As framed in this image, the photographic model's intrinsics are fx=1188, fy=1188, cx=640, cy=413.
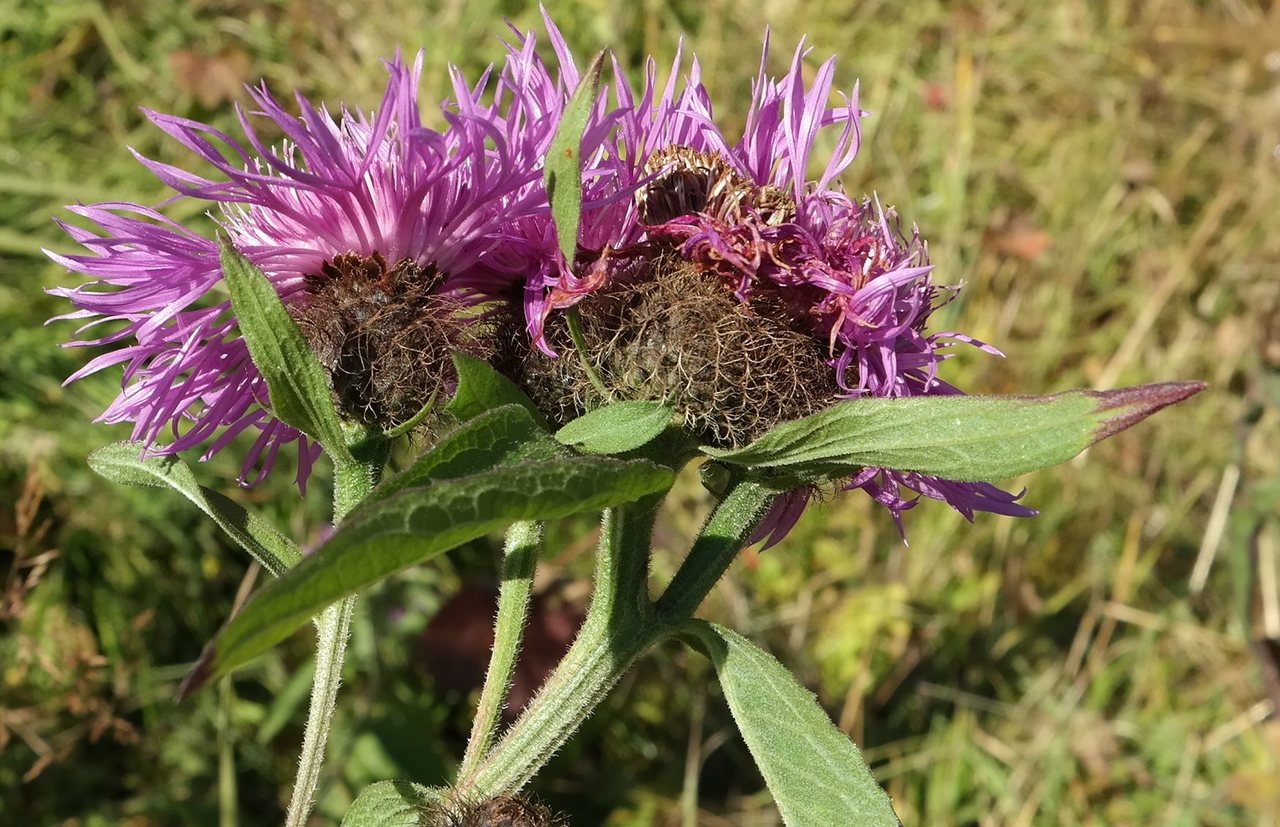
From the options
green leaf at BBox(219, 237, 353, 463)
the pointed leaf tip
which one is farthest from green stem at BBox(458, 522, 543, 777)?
the pointed leaf tip

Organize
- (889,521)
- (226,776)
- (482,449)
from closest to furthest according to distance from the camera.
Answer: (482,449)
(226,776)
(889,521)

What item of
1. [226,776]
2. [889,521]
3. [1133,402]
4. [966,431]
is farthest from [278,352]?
[889,521]

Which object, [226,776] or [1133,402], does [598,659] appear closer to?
[1133,402]

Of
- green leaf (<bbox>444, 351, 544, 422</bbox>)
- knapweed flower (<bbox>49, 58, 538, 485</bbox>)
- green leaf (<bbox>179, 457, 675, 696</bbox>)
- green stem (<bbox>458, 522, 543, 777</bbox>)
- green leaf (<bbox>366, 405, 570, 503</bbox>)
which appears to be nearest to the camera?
green leaf (<bbox>179, 457, 675, 696</bbox>)

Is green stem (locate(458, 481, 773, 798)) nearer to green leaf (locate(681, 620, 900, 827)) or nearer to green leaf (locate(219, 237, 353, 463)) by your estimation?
green leaf (locate(681, 620, 900, 827))

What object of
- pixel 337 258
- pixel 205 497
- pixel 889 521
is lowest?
pixel 889 521

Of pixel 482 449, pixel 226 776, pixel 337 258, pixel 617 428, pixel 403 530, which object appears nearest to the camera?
pixel 403 530
